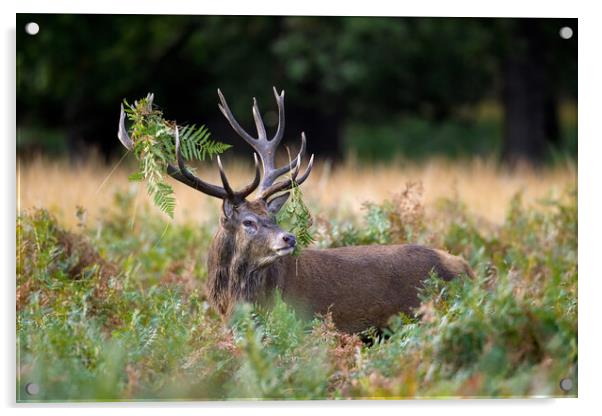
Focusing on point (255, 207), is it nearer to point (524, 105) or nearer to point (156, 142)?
point (156, 142)

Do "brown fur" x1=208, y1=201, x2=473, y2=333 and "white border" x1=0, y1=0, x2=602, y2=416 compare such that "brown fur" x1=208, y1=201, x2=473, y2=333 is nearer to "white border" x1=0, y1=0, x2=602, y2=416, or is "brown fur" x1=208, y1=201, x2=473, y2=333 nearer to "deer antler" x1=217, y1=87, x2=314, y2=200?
"deer antler" x1=217, y1=87, x2=314, y2=200

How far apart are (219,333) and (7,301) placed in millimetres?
1167

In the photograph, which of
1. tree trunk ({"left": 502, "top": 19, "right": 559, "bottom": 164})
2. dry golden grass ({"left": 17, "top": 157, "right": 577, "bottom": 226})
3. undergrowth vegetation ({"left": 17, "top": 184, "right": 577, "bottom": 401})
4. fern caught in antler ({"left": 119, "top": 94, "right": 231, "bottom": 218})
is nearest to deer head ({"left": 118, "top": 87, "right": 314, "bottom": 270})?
fern caught in antler ({"left": 119, "top": 94, "right": 231, "bottom": 218})

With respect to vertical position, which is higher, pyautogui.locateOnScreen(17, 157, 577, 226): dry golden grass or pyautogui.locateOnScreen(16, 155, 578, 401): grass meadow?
pyautogui.locateOnScreen(17, 157, 577, 226): dry golden grass

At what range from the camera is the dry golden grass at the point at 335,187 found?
28.9 ft

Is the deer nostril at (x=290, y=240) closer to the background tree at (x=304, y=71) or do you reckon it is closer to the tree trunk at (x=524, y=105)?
Result: the background tree at (x=304, y=71)

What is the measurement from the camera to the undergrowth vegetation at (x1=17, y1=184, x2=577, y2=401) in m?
5.16

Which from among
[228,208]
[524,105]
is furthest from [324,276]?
[524,105]

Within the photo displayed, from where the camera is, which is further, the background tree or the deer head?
the background tree

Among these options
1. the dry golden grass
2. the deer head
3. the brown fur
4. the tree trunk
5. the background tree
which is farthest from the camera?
the tree trunk

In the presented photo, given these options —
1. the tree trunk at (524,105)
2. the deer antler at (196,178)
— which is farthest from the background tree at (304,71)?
the deer antler at (196,178)

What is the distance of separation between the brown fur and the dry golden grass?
1.65 metres

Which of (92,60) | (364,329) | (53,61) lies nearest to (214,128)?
(92,60)

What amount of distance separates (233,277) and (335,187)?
4.35m
